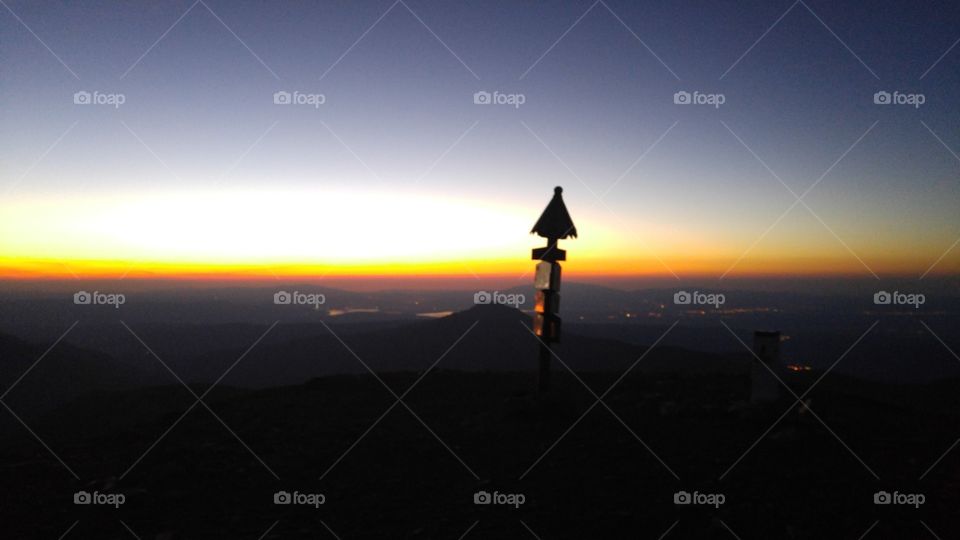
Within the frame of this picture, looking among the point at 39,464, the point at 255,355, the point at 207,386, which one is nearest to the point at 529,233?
the point at 39,464

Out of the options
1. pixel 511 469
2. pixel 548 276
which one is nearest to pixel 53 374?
pixel 548 276

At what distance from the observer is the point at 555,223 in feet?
45.1

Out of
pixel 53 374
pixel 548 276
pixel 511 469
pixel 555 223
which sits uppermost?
pixel 555 223

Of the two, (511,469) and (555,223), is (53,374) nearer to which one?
(555,223)

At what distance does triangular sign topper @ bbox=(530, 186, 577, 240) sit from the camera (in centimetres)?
1373

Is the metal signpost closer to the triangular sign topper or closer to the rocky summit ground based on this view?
the triangular sign topper

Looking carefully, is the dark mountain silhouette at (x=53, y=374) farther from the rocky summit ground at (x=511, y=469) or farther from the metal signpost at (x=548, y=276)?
the metal signpost at (x=548, y=276)

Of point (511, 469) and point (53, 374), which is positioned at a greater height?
point (53, 374)

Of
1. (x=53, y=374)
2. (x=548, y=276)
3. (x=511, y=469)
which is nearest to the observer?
(x=511, y=469)

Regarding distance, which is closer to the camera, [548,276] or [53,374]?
[548,276]

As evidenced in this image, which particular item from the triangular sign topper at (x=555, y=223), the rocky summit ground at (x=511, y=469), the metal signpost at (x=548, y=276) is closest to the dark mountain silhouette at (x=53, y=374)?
the rocky summit ground at (x=511, y=469)

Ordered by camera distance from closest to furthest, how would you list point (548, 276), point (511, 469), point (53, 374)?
1. point (511, 469)
2. point (548, 276)
3. point (53, 374)

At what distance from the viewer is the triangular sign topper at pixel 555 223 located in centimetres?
1373

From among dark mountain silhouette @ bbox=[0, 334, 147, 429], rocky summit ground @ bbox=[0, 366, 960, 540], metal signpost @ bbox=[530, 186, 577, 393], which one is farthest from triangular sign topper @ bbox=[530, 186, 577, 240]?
dark mountain silhouette @ bbox=[0, 334, 147, 429]
